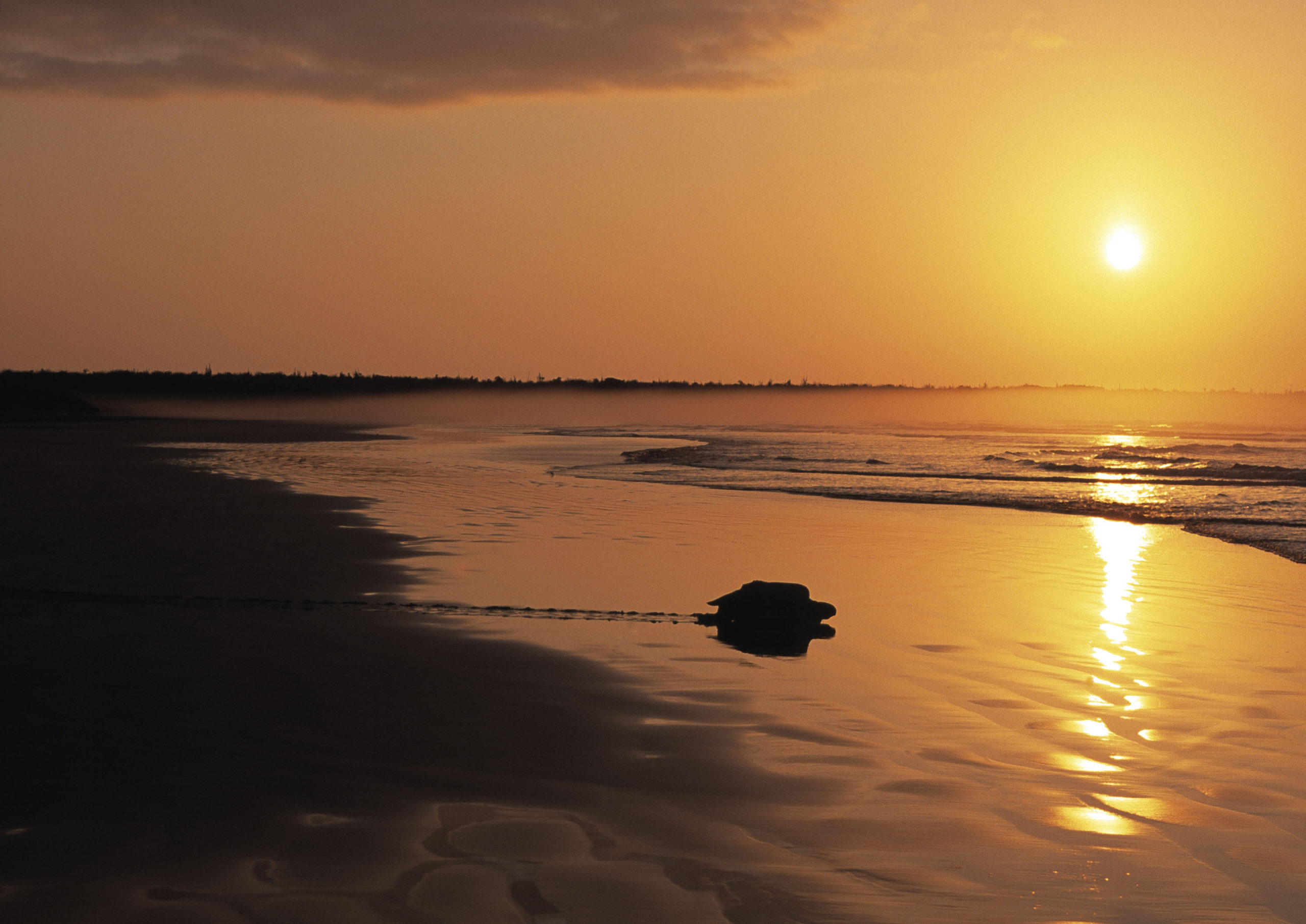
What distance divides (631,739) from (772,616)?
3.00 metres

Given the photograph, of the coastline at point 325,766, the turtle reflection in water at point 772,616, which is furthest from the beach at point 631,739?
the turtle reflection in water at point 772,616

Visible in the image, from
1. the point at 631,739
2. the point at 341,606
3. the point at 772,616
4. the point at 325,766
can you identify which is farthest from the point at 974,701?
the point at 341,606

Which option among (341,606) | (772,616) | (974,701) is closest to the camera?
(974,701)

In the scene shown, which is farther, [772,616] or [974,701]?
[772,616]

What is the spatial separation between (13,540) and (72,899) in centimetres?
992

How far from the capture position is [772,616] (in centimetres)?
855

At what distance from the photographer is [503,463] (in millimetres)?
30188

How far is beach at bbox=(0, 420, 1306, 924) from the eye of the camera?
3.90 meters

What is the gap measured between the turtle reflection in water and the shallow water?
0.22 metres

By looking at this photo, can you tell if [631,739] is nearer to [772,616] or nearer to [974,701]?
[974,701]

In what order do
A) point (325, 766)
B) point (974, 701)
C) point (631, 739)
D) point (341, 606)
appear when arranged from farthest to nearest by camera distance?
point (341, 606) → point (974, 701) → point (631, 739) → point (325, 766)

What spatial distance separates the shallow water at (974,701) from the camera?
408cm

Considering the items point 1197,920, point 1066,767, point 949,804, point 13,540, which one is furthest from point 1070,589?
point 13,540

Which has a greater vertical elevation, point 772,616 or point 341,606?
point 772,616
